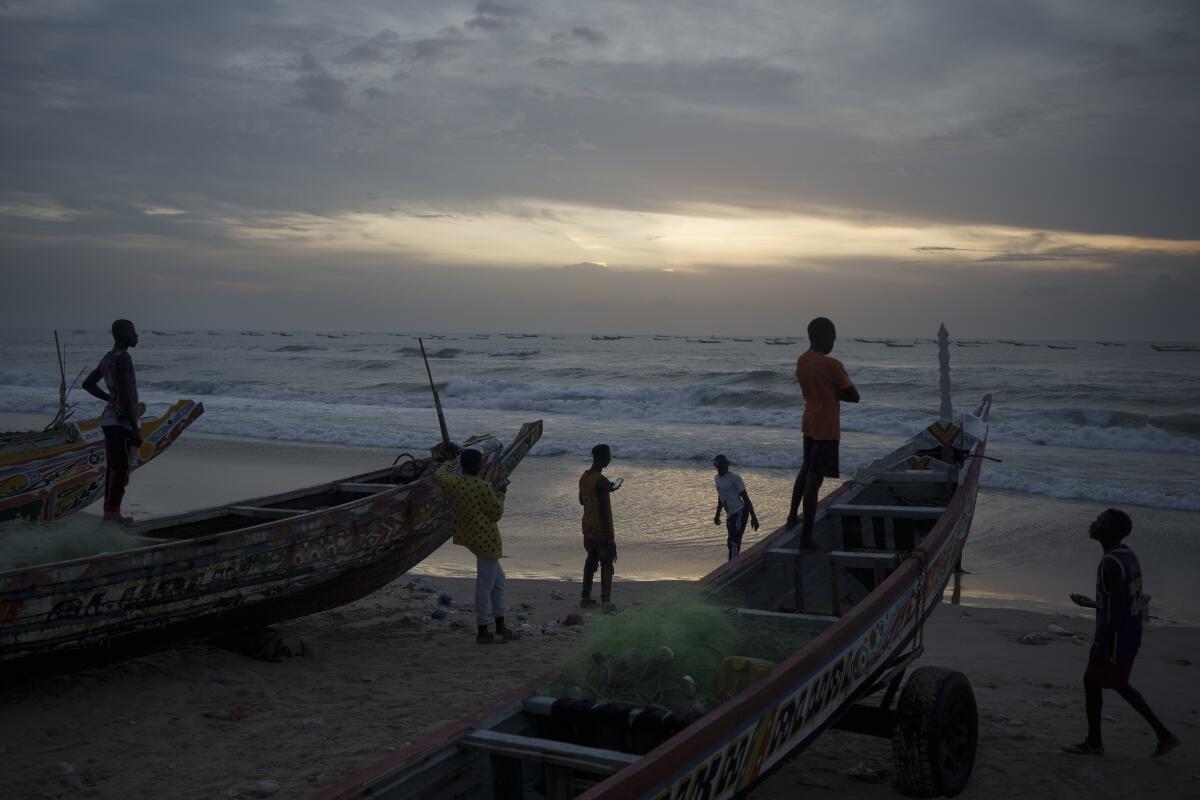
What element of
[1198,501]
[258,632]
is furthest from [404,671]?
[1198,501]

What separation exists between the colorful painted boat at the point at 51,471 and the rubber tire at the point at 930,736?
30.3 feet

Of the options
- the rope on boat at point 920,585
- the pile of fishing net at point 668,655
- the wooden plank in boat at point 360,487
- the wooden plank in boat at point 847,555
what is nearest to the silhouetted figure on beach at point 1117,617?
the rope on boat at point 920,585

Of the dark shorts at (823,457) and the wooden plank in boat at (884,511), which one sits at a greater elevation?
the dark shorts at (823,457)

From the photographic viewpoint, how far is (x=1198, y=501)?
15.0 meters

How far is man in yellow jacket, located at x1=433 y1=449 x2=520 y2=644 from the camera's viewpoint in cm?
736

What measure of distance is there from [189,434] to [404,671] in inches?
814

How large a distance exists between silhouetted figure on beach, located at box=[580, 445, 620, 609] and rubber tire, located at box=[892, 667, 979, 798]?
13.1ft

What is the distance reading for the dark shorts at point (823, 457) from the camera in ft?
20.0

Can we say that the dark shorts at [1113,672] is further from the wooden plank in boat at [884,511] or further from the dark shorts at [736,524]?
the dark shorts at [736,524]

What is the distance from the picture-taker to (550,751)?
3.45 metres

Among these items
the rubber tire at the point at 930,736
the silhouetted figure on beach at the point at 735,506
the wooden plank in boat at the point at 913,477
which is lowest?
the rubber tire at the point at 930,736

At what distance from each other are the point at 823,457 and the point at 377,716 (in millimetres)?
3453

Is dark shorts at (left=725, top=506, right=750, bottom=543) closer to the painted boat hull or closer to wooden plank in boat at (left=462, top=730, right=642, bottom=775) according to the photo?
the painted boat hull

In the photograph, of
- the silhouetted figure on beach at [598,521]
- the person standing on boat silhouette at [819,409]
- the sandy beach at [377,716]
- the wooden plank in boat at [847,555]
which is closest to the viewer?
the sandy beach at [377,716]
